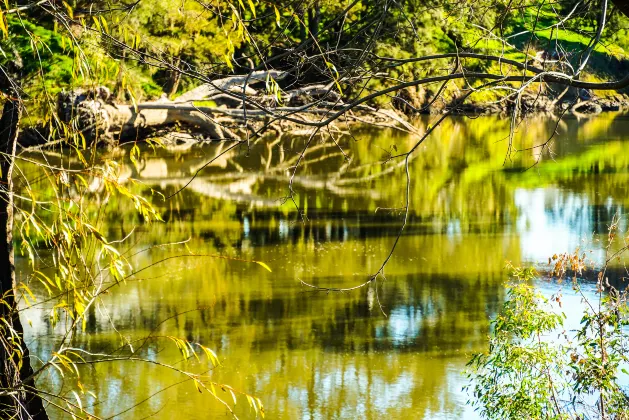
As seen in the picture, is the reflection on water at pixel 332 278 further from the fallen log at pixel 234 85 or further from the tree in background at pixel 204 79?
the fallen log at pixel 234 85

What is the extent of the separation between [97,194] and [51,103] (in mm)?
11205

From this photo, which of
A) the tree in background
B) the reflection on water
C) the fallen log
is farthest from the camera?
the reflection on water

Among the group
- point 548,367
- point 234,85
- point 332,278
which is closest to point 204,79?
point 234,85

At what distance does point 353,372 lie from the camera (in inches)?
277

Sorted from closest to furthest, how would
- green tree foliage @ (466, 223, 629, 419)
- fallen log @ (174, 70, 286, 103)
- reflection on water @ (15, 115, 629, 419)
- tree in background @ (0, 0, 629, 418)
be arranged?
tree in background @ (0, 0, 629, 418)
fallen log @ (174, 70, 286, 103)
green tree foliage @ (466, 223, 629, 419)
reflection on water @ (15, 115, 629, 419)

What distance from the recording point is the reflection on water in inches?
266

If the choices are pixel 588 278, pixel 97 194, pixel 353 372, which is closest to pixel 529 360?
pixel 353 372

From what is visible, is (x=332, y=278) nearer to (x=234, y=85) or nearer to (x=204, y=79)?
(x=234, y=85)

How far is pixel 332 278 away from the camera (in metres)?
9.55

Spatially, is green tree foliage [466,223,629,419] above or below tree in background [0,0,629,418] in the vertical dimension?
below

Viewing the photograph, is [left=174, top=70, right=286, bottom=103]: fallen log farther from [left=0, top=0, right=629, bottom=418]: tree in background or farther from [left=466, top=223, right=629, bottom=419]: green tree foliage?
[left=466, top=223, right=629, bottom=419]: green tree foliage

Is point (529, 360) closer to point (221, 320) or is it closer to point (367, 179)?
point (221, 320)

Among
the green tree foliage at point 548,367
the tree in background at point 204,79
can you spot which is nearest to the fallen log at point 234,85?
the tree in background at point 204,79

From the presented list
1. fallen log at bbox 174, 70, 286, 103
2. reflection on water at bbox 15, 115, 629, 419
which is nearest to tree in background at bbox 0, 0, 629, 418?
fallen log at bbox 174, 70, 286, 103
